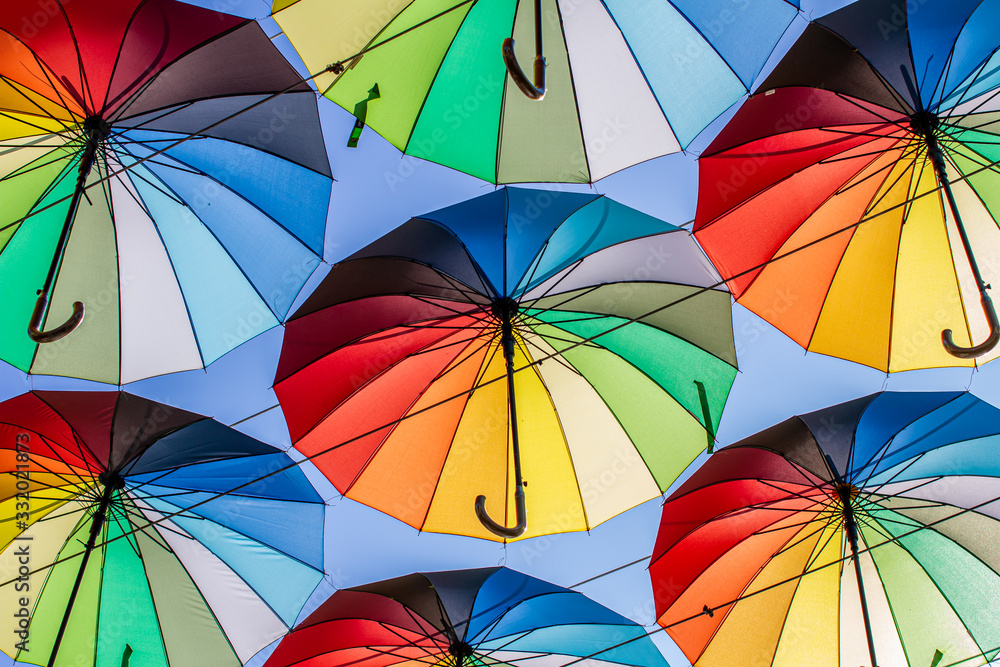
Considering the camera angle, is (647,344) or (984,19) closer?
(984,19)

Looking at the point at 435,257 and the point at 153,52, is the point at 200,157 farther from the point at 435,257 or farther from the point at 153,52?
the point at 435,257

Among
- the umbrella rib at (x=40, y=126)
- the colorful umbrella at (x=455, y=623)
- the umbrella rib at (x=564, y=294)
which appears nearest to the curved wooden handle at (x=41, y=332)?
the umbrella rib at (x=40, y=126)

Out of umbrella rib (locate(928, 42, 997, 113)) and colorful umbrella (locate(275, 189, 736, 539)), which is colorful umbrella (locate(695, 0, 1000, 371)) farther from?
colorful umbrella (locate(275, 189, 736, 539))

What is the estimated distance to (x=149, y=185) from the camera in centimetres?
540

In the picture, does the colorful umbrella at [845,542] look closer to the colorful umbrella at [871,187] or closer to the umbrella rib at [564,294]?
the colorful umbrella at [871,187]

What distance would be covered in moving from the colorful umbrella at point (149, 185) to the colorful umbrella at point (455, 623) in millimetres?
1989

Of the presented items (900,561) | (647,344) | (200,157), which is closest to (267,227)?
(200,157)

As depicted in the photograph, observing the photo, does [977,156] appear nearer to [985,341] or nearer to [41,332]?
[985,341]

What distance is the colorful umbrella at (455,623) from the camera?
5.18 m

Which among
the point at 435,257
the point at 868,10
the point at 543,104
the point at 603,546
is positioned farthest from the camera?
the point at 603,546

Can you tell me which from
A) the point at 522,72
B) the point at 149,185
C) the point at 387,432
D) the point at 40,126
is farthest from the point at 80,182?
the point at 522,72

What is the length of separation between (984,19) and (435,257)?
3.33 m

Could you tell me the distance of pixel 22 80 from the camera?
4652mm

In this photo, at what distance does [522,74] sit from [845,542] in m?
3.81
